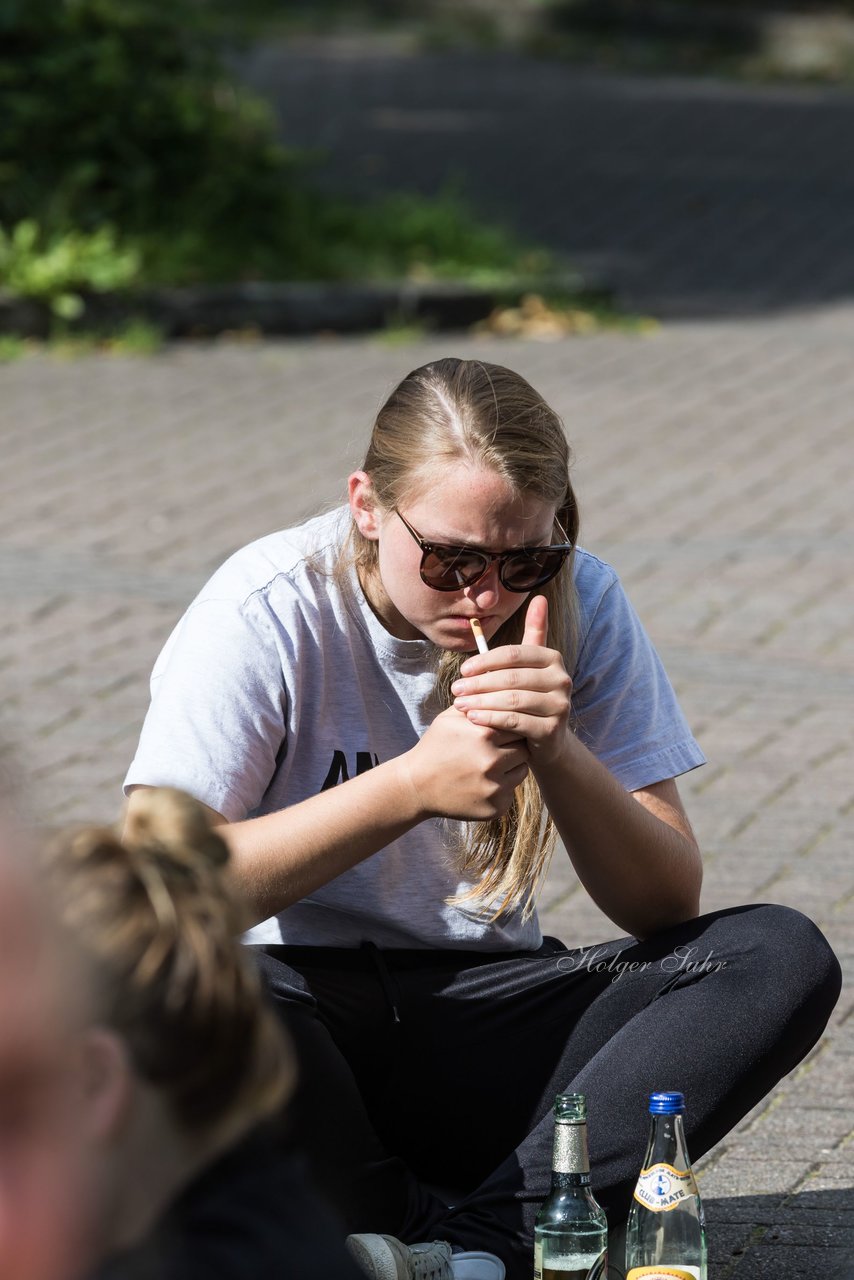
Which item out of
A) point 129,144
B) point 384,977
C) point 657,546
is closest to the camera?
point 384,977

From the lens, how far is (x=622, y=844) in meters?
2.56

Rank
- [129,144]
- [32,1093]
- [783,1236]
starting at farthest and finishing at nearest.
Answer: [129,144], [783,1236], [32,1093]

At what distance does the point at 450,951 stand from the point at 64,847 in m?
1.49

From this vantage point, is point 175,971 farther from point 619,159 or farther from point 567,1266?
point 619,159

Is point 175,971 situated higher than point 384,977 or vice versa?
point 175,971

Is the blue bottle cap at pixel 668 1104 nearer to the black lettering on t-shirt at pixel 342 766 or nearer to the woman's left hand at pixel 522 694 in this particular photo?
the woman's left hand at pixel 522 694

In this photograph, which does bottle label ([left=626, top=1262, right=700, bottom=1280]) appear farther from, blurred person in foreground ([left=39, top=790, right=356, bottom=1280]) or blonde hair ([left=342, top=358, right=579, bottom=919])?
blurred person in foreground ([left=39, top=790, right=356, bottom=1280])

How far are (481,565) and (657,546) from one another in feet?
12.8

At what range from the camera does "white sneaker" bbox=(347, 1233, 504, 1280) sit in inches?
91.8

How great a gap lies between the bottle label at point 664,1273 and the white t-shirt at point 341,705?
0.54 m

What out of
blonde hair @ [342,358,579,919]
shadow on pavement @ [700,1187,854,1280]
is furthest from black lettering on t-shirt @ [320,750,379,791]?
shadow on pavement @ [700,1187,854,1280]

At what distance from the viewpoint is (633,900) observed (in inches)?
104

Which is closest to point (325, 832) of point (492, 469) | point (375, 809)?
point (375, 809)

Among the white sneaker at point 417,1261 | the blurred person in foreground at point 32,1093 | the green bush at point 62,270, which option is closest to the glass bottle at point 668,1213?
the white sneaker at point 417,1261
